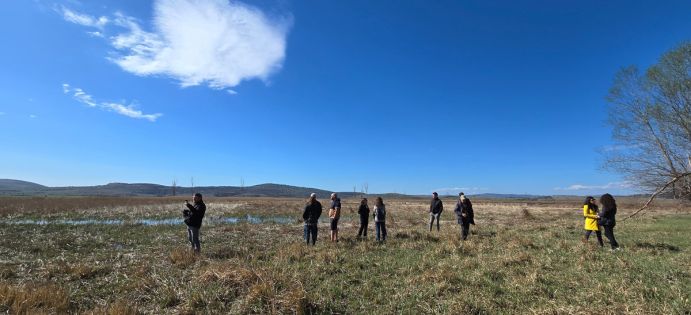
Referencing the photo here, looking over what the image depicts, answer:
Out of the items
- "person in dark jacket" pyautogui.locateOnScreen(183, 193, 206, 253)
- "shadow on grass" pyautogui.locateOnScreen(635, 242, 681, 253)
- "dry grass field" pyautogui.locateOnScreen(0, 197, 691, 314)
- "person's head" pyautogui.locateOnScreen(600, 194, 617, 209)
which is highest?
"person's head" pyautogui.locateOnScreen(600, 194, 617, 209)

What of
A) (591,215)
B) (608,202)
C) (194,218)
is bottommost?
(194,218)

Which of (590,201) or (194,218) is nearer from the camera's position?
(194,218)

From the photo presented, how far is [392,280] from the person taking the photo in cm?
930

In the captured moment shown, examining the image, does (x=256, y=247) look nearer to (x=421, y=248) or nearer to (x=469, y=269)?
(x=421, y=248)

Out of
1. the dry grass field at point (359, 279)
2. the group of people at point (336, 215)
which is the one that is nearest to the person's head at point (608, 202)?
the dry grass field at point (359, 279)

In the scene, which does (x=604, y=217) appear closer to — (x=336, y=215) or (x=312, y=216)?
(x=336, y=215)

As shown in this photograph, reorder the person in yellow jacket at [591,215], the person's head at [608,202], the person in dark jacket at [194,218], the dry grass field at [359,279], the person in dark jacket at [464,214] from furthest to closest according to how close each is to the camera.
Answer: the person in dark jacket at [464,214]
the person in yellow jacket at [591,215]
the person's head at [608,202]
the person in dark jacket at [194,218]
the dry grass field at [359,279]

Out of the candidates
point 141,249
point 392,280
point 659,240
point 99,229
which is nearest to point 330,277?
point 392,280

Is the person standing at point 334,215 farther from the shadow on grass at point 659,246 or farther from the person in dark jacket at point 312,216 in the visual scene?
the shadow on grass at point 659,246

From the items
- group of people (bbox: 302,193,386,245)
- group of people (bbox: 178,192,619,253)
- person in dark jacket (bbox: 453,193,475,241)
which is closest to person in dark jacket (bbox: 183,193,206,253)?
group of people (bbox: 178,192,619,253)

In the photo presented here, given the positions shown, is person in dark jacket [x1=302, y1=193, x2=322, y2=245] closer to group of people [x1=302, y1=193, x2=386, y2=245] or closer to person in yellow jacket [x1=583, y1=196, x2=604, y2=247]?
group of people [x1=302, y1=193, x2=386, y2=245]

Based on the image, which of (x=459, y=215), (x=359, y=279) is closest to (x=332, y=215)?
(x=459, y=215)

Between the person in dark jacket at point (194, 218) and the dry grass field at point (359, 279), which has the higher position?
the person in dark jacket at point (194, 218)

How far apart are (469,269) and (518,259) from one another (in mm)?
1888
